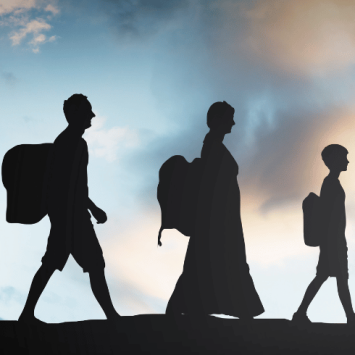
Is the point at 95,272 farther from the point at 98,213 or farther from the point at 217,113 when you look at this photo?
the point at 217,113

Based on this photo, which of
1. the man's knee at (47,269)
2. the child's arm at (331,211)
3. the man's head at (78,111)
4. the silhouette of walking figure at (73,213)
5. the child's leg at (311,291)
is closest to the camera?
the man's knee at (47,269)

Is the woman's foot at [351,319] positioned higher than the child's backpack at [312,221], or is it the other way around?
the child's backpack at [312,221]

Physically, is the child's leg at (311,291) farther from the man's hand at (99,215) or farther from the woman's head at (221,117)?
the man's hand at (99,215)

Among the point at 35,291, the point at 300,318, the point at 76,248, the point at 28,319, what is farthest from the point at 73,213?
the point at 300,318

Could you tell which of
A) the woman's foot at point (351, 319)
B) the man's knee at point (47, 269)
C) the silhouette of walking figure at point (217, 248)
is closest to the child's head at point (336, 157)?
the silhouette of walking figure at point (217, 248)

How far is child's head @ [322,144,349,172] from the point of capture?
24.2 ft

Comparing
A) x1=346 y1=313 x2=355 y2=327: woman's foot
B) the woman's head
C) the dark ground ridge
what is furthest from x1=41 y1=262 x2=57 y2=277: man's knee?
x1=346 y1=313 x2=355 y2=327: woman's foot

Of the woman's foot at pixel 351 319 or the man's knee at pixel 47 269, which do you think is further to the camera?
the woman's foot at pixel 351 319

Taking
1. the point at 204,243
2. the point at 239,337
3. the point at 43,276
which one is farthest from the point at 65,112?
the point at 239,337

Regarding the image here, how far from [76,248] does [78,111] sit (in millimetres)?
1739

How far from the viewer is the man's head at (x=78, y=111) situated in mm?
6043

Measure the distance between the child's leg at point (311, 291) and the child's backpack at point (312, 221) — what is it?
52cm

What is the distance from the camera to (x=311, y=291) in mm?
6922

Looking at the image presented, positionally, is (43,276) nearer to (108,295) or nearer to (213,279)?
(108,295)
